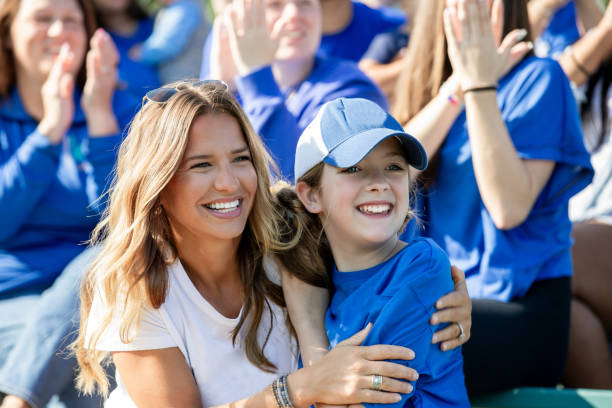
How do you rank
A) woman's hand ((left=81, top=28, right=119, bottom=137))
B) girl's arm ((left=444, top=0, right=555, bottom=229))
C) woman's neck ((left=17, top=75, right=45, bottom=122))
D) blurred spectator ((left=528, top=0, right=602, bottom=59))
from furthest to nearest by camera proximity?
blurred spectator ((left=528, top=0, right=602, bottom=59)), woman's neck ((left=17, top=75, right=45, bottom=122)), woman's hand ((left=81, top=28, right=119, bottom=137)), girl's arm ((left=444, top=0, right=555, bottom=229))

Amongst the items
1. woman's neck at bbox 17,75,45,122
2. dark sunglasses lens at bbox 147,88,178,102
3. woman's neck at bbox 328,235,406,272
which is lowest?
woman's neck at bbox 328,235,406,272

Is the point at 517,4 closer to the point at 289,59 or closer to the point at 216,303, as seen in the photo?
the point at 289,59

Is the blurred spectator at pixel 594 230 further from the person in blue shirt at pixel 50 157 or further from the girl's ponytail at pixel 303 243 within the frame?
the person in blue shirt at pixel 50 157

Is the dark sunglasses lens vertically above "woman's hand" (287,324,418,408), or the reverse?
the dark sunglasses lens

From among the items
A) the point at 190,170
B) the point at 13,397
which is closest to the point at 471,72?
the point at 190,170

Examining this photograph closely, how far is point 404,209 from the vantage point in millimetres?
1934

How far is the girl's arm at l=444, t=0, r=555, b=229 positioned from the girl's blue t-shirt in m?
0.07

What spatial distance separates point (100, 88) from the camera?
314 cm

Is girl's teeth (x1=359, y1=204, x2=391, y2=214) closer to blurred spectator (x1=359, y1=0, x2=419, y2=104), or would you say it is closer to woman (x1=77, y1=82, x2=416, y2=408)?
woman (x1=77, y1=82, x2=416, y2=408)

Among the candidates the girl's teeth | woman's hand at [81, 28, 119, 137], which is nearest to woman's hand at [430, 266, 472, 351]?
the girl's teeth

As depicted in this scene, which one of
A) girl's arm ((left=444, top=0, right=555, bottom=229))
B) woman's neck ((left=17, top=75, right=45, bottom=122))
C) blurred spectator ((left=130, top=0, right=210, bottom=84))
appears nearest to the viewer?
girl's arm ((left=444, top=0, right=555, bottom=229))

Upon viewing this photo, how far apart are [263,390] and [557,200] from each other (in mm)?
1270

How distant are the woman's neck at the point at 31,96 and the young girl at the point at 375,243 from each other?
1667 millimetres

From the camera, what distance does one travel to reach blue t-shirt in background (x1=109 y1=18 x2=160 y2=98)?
380cm
